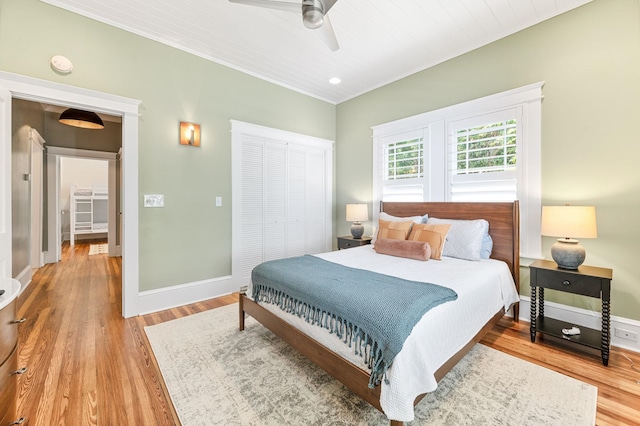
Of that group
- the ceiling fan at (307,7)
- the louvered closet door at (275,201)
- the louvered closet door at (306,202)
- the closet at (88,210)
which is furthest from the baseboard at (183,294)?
the closet at (88,210)

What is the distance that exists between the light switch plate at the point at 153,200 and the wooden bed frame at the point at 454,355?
1515 millimetres

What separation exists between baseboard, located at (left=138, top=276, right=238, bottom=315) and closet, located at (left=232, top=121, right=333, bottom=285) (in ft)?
0.71

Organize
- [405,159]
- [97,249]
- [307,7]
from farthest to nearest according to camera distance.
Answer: [97,249] → [405,159] → [307,7]

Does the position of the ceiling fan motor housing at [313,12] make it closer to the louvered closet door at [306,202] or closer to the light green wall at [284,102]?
the light green wall at [284,102]

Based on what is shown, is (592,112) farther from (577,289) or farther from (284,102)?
(284,102)

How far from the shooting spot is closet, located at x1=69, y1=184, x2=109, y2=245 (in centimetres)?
783

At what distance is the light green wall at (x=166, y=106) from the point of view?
2.50 metres

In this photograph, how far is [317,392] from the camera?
1.79 m

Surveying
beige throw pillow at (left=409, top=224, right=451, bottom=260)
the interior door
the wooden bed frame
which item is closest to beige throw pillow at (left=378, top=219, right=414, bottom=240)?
beige throw pillow at (left=409, top=224, right=451, bottom=260)

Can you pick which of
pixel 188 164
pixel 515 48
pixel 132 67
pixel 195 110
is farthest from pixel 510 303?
pixel 132 67

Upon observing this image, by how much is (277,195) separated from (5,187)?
2767 mm

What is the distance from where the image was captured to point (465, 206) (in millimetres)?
3217

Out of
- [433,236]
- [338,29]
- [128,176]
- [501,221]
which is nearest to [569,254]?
[501,221]

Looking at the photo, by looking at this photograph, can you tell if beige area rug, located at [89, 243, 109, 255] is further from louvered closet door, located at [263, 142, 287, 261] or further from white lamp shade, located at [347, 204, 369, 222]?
white lamp shade, located at [347, 204, 369, 222]
